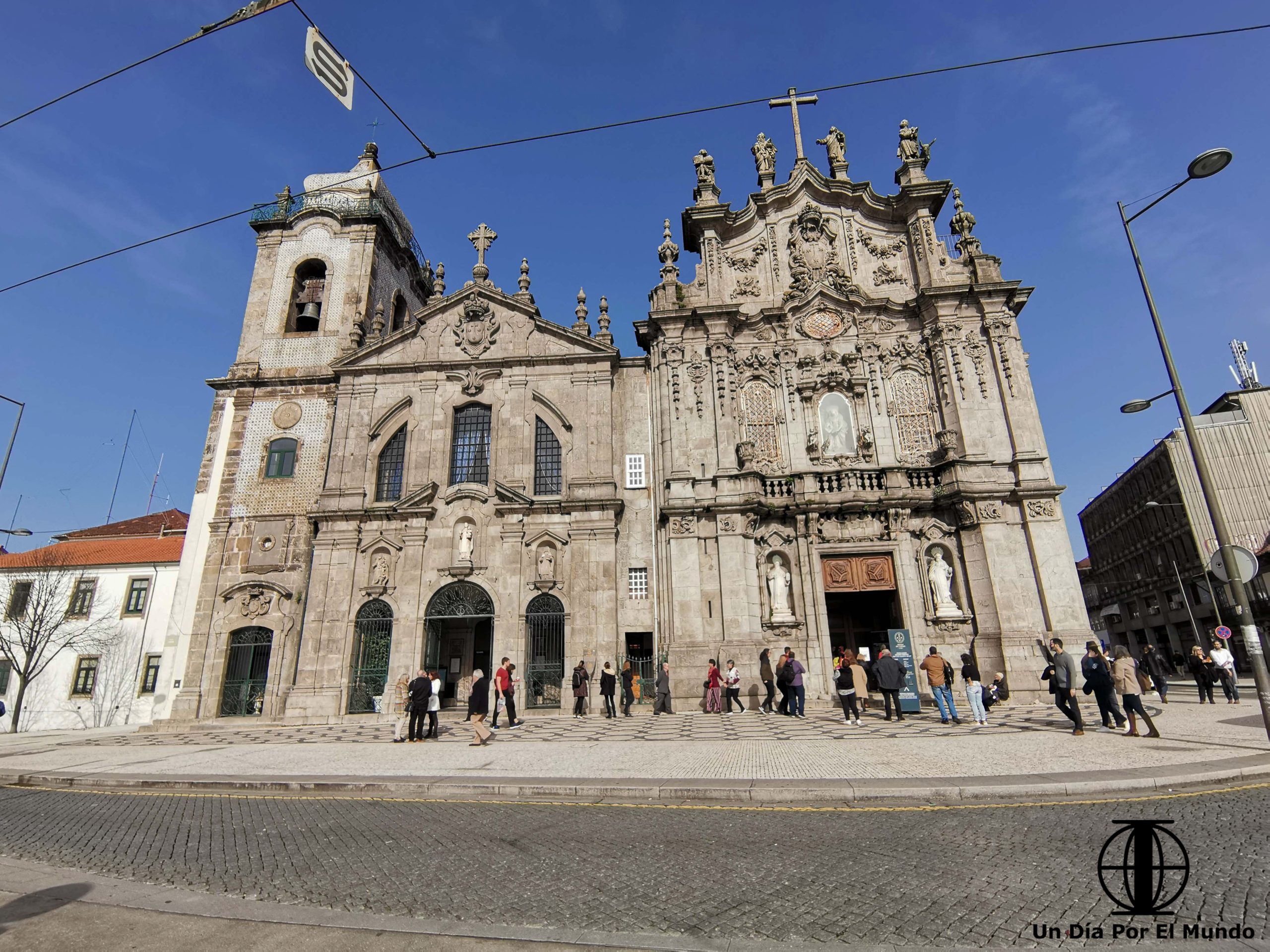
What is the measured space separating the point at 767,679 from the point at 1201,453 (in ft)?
39.2

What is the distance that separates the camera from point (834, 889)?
16.2 feet

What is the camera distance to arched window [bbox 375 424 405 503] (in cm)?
2389

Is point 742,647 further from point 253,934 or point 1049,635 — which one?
point 253,934

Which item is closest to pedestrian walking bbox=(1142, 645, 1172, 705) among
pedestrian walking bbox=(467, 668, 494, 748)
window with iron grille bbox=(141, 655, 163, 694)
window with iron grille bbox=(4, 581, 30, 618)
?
pedestrian walking bbox=(467, 668, 494, 748)

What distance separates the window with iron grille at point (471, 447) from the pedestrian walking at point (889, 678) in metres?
15.0

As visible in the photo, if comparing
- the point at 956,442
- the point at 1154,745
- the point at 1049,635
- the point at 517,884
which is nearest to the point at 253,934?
the point at 517,884

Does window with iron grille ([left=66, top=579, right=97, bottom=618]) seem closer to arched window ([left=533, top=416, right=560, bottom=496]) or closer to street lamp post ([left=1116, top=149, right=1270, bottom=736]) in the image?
arched window ([left=533, top=416, right=560, bottom=496])

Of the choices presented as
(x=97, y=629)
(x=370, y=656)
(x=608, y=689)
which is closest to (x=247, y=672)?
(x=370, y=656)

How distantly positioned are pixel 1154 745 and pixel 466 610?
18810mm

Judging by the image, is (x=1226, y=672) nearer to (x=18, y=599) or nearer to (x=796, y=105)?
(x=796, y=105)

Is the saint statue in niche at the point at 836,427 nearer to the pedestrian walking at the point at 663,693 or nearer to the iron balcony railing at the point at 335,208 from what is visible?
the pedestrian walking at the point at 663,693

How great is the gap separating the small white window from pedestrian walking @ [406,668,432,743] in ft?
35.1

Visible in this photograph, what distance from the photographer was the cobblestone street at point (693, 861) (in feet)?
14.5

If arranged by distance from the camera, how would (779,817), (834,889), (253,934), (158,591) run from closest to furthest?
(253,934) < (834,889) < (779,817) < (158,591)
